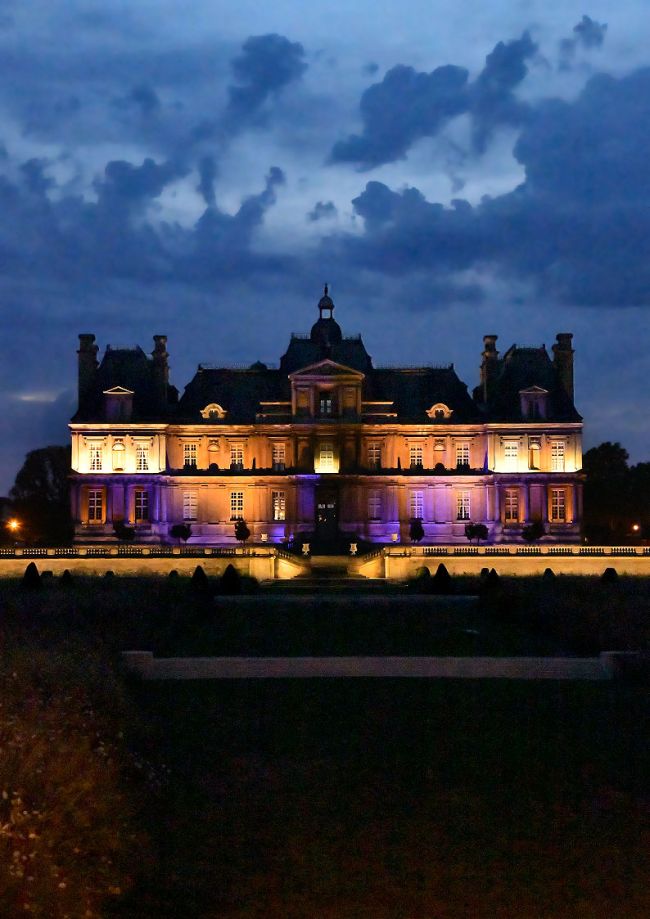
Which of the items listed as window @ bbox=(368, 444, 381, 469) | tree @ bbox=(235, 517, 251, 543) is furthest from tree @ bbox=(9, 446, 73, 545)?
window @ bbox=(368, 444, 381, 469)

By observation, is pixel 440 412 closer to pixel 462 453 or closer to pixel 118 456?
pixel 462 453

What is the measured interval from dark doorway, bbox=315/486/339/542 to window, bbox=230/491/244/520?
3877mm

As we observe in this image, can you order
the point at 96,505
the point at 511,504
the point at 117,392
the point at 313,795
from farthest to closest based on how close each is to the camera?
1. the point at 511,504
2. the point at 117,392
3. the point at 96,505
4. the point at 313,795

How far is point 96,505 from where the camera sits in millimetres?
57031

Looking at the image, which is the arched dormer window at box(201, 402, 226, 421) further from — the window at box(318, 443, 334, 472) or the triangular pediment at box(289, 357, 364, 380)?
the window at box(318, 443, 334, 472)

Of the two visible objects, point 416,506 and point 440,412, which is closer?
point 416,506

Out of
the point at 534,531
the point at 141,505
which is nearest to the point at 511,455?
the point at 534,531

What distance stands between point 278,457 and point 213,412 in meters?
3.95

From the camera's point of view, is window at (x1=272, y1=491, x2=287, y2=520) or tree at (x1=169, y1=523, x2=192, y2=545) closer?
tree at (x1=169, y1=523, x2=192, y2=545)

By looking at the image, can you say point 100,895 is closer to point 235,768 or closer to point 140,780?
point 140,780

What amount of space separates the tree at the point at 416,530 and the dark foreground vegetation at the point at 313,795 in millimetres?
37048

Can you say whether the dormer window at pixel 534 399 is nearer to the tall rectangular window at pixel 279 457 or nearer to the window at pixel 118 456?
the tall rectangular window at pixel 279 457

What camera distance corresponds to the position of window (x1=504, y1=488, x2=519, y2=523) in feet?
189

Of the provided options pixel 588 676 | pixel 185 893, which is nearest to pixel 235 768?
pixel 185 893
